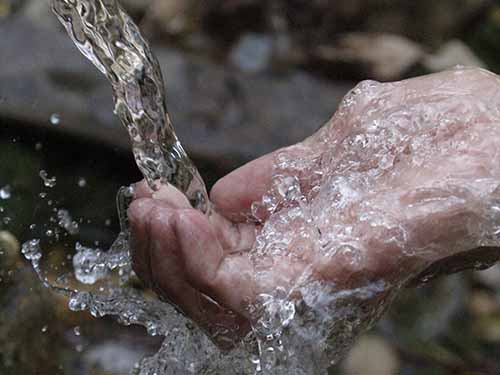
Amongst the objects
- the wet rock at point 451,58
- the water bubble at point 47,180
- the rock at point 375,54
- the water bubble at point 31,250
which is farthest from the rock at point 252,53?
the water bubble at point 31,250

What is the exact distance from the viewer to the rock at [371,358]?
3031 millimetres

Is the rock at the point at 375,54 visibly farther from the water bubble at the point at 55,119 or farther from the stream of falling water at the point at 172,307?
the stream of falling water at the point at 172,307

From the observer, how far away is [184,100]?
333 centimetres

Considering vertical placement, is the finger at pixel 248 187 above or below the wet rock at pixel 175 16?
above

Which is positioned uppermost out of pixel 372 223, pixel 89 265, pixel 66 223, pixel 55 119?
pixel 372 223

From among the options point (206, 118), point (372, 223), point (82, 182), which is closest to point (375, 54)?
point (206, 118)

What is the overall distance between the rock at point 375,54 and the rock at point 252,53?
0.75 feet

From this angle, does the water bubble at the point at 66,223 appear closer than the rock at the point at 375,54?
Yes

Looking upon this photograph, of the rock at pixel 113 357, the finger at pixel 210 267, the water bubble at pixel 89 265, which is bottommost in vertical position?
the rock at pixel 113 357

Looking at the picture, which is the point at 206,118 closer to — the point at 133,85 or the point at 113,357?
the point at 113,357

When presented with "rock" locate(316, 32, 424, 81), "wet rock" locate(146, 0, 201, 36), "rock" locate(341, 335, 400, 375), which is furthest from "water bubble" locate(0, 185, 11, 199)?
"rock" locate(316, 32, 424, 81)

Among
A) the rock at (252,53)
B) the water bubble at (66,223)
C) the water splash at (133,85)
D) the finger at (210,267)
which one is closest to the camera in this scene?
the finger at (210,267)

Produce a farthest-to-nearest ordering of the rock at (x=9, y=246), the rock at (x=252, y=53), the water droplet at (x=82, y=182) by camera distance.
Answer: the rock at (x=252, y=53)
the water droplet at (x=82, y=182)
the rock at (x=9, y=246)

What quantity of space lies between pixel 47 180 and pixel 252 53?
4.85 ft
